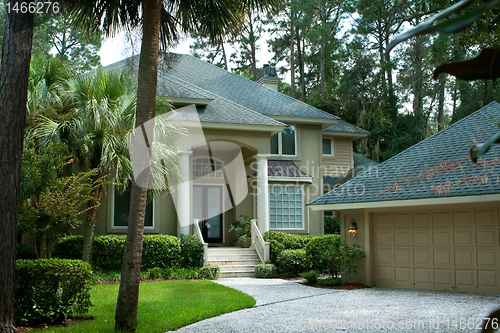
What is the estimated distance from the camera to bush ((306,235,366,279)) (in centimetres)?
1223

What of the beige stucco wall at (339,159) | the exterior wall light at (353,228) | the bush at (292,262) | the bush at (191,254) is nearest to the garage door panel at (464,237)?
the exterior wall light at (353,228)

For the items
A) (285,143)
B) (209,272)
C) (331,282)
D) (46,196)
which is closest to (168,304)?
(46,196)

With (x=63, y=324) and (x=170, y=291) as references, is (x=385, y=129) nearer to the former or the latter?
(x=170, y=291)

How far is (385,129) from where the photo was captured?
25688 millimetres

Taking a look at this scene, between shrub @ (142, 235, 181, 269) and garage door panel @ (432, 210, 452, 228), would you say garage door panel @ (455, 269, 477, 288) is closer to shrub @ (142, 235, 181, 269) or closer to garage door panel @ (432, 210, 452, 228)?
garage door panel @ (432, 210, 452, 228)

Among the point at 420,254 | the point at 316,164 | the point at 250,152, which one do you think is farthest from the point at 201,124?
the point at 420,254

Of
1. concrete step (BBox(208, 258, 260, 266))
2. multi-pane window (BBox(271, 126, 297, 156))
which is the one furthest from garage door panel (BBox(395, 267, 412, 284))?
multi-pane window (BBox(271, 126, 297, 156))

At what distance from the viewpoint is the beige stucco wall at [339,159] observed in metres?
21.5

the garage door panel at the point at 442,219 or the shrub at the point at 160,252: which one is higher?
the garage door panel at the point at 442,219

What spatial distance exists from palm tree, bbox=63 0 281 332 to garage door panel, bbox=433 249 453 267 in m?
6.99

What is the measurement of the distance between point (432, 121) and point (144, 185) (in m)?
36.1

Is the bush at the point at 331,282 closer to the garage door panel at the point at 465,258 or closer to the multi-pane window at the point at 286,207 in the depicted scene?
the garage door panel at the point at 465,258

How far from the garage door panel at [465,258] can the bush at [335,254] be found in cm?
235

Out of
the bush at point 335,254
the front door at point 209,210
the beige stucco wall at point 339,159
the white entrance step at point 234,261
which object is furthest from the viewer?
Answer: the beige stucco wall at point 339,159
